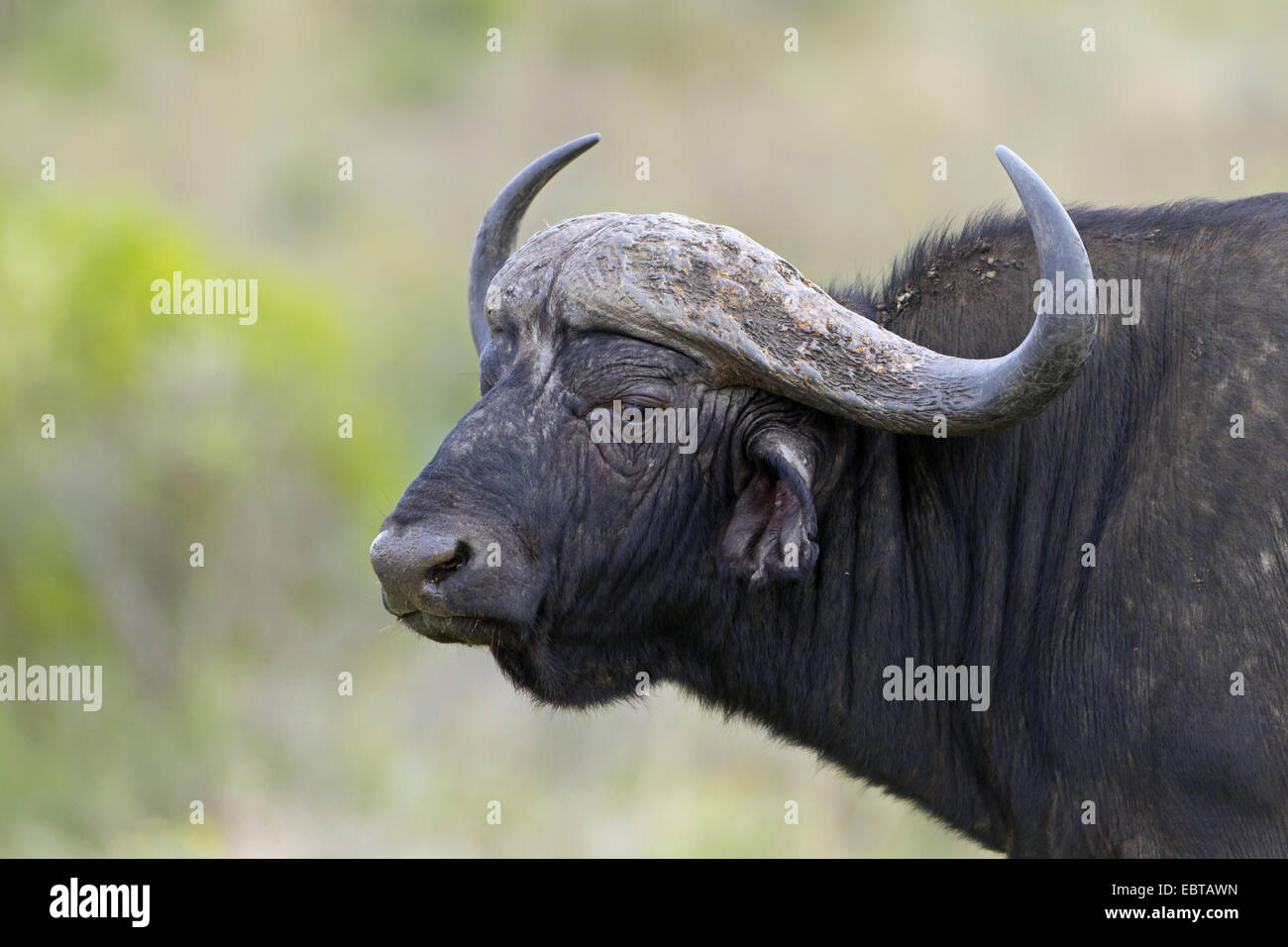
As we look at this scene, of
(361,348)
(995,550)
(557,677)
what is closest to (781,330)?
(995,550)

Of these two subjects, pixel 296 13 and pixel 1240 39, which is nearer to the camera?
Result: pixel 1240 39

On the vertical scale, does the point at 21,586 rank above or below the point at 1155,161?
below

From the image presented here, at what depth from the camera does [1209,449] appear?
4.65m

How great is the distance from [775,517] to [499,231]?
7.11ft

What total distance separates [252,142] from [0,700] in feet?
61.3

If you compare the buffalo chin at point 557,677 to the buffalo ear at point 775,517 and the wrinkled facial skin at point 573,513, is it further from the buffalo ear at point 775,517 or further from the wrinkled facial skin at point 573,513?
the buffalo ear at point 775,517

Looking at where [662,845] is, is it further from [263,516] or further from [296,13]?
[296,13]

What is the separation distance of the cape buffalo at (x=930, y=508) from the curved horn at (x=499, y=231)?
91cm

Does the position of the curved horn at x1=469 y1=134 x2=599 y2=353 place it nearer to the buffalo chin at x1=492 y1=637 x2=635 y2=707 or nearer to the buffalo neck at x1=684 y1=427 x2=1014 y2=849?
the buffalo chin at x1=492 y1=637 x2=635 y2=707

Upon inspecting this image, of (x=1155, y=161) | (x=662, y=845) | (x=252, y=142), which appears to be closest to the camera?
(x=662, y=845)

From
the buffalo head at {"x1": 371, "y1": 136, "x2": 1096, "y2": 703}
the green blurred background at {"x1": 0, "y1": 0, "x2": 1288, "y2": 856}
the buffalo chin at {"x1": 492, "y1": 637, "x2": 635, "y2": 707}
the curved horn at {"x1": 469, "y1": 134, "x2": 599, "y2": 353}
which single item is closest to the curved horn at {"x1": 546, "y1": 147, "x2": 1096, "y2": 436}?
the buffalo head at {"x1": 371, "y1": 136, "x2": 1096, "y2": 703}

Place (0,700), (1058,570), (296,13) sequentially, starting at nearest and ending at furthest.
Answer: (1058,570) < (0,700) < (296,13)

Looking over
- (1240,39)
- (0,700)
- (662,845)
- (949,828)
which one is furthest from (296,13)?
(949,828)

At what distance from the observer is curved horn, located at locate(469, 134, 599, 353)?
6.30 m
